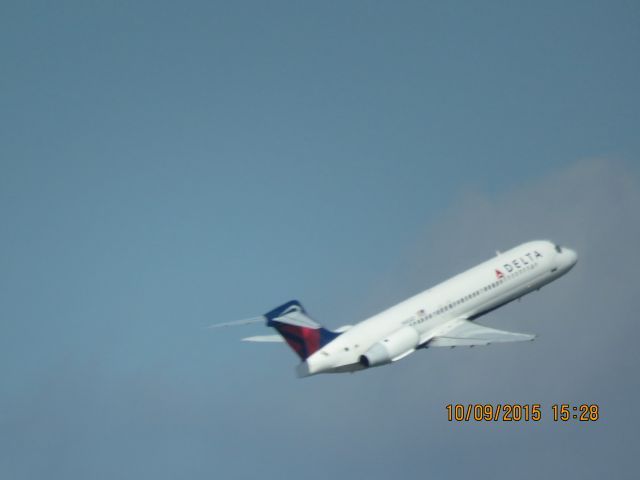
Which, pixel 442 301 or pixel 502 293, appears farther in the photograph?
pixel 502 293

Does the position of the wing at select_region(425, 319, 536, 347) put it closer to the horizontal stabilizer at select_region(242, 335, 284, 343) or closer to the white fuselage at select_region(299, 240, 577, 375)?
the white fuselage at select_region(299, 240, 577, 375)

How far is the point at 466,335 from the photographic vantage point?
289 ft

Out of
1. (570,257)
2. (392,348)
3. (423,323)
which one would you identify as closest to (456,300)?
(423,323)

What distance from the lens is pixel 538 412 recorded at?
83375 millimetres

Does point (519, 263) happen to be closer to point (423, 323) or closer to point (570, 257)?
point (570, 257)

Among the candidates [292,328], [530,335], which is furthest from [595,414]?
[292,328]

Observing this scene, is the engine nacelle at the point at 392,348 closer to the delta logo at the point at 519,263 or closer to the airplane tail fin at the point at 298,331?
the airplane tail fin at the point at 298,331

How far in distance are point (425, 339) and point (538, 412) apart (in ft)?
39.1

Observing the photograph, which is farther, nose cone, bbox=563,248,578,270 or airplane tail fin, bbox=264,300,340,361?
nose cone, bbox=563,248,578,270

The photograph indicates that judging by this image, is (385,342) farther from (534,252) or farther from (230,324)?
(534,252)

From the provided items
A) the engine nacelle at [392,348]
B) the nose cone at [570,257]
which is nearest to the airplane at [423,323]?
the engine nacelle at [392,348]

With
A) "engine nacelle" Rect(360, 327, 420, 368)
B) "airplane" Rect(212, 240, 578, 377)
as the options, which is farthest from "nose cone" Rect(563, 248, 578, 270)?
"engine nacelle" Rect(360, 327, 420, 368)

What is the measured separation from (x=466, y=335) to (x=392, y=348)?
906 cm

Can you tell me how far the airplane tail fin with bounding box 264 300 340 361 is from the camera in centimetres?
8269
